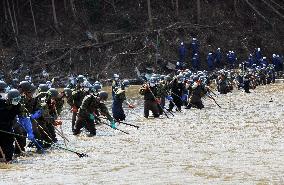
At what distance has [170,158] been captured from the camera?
488 inches

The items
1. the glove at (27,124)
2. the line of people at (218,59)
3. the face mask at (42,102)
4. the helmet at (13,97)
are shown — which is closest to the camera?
the helmet at (13,97)

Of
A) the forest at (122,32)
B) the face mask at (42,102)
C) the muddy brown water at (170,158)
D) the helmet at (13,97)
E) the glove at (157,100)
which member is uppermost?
the forest at (122,32)

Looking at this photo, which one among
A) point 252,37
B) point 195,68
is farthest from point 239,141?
point 252,37

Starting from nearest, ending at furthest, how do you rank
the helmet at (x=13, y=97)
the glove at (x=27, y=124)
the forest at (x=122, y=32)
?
the helmet at (x=13, y=97)
the glove at (x=27, y=124)
the forest at (x=122, y=32)

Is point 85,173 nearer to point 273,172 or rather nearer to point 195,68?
point 273,172

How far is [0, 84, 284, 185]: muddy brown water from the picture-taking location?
10.3 meters

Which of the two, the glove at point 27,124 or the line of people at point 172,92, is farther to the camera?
the line of people at point 172,92

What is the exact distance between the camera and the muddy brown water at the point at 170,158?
406 inches

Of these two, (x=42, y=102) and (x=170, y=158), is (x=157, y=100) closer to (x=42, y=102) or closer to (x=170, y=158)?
(x=42, y=102)

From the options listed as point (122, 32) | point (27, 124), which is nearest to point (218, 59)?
point (122, 32)

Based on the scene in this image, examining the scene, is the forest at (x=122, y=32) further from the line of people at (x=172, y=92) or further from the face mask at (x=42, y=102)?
the face mask at (x=42, y=102)

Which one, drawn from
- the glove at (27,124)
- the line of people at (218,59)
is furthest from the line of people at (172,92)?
the line of people at (218,59)

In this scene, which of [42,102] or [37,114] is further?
[42,102]

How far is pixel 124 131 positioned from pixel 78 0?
40.2 m
